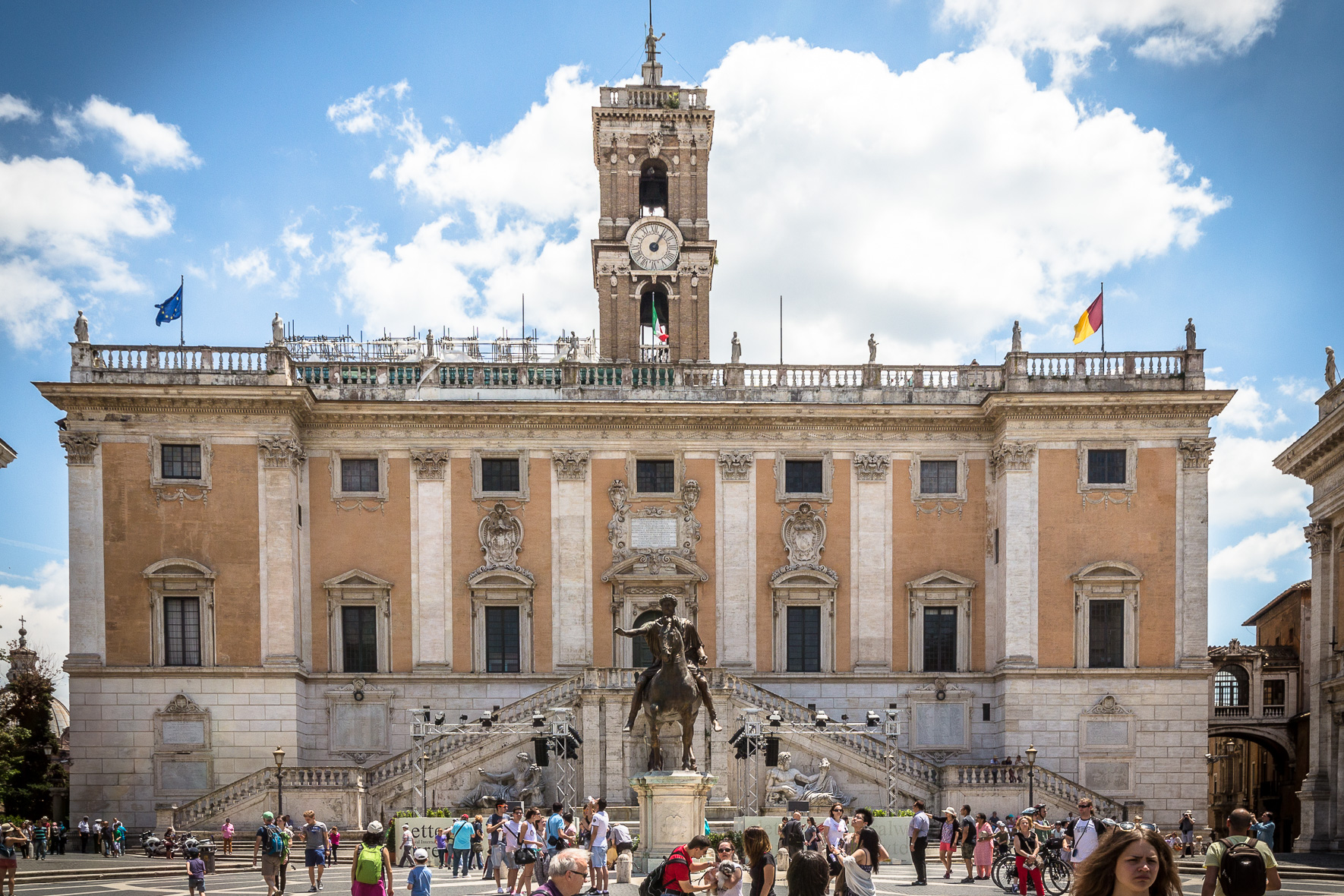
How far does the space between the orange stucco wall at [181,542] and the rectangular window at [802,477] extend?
16641 millimetres

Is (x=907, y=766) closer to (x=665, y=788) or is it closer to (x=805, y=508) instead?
(x=805, y=508)

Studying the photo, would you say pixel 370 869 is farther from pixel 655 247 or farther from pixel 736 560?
pixel 655 247

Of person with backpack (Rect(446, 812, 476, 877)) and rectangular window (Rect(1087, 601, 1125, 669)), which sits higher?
rectangular window (Rect(1087, 601, 1125, 669))

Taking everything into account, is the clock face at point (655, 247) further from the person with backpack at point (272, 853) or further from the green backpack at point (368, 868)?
the green backpack at point (368, 868)

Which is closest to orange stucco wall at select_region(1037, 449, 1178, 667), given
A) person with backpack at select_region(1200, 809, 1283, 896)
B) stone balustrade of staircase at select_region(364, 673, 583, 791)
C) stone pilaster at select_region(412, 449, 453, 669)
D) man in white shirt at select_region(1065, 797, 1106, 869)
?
stone balustrade of staircase at select_region(364, 673, 583, 791)

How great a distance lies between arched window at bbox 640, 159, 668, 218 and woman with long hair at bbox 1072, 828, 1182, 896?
4746cm

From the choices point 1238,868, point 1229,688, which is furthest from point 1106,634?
point 1238,868

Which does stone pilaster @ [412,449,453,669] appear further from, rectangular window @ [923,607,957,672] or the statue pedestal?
the statue pedestal

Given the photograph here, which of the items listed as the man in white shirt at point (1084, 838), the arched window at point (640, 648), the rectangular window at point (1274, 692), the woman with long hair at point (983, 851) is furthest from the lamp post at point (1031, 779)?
the rectangular window at point (1274, 692)

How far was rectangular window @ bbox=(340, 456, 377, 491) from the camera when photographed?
45.2 metres

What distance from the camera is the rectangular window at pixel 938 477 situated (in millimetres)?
45844

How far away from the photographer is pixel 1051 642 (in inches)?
1726

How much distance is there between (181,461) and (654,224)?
724 inches

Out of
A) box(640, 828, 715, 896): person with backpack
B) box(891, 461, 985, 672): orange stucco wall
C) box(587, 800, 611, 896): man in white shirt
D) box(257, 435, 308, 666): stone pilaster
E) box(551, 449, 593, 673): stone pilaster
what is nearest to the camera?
box(640, 828, 715, 896): person with backpack
